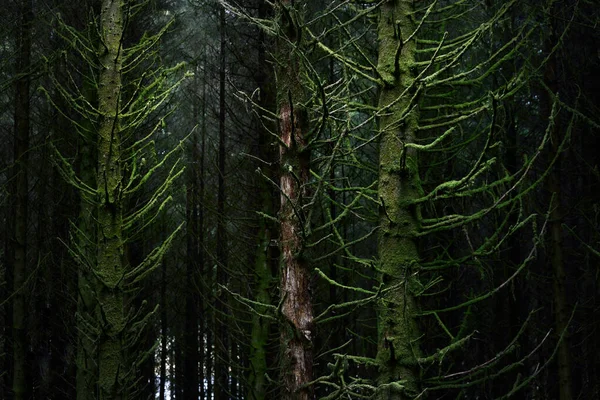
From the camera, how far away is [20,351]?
26.2 ft

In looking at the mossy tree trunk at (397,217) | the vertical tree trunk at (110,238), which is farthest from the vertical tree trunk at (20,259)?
the mossy tree trunk at (397,217)

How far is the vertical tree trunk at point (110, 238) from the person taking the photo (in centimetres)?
586

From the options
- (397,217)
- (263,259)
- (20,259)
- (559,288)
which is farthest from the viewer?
(263,259)

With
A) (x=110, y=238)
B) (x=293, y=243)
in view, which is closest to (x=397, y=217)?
(x=293, y=243)

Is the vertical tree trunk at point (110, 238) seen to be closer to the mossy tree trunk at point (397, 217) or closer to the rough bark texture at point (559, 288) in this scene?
the mossy tree trunk at point (397, 217)

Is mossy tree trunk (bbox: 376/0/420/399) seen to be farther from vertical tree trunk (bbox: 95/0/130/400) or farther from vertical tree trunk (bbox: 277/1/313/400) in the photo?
vertical tree trunk (bbox: 95/0/130/400)

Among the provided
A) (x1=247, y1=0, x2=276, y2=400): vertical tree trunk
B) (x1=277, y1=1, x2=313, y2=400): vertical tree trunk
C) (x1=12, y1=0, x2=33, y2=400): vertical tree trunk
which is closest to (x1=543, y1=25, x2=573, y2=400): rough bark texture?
(x1=277, y1=1, x2=313, y2=400): vertical tree trunk

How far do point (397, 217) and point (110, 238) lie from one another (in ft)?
9.44

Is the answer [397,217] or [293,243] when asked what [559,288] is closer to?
[397,217]

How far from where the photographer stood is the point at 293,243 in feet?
15.0

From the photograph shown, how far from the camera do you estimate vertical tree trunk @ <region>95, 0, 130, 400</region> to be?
586 cm

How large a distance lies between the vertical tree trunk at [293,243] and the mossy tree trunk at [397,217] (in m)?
0.56

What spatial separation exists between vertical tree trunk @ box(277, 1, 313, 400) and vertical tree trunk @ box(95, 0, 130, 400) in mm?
1901

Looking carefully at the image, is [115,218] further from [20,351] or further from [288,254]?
[20,351]
